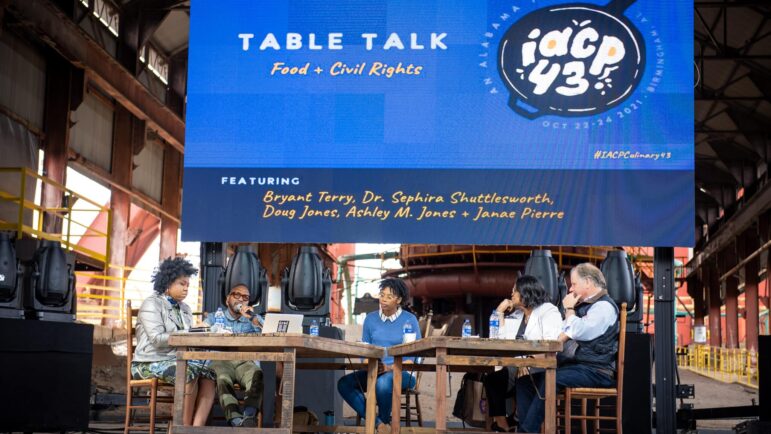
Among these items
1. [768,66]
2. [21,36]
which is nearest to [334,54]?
[21,36]

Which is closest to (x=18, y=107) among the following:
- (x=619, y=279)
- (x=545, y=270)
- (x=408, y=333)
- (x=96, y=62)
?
(x=96, y=62)

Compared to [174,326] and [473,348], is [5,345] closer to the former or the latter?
[174,326]

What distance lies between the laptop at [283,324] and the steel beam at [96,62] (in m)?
10.2

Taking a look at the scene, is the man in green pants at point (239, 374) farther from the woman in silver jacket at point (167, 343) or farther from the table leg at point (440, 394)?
the table leg at point (440, 394)

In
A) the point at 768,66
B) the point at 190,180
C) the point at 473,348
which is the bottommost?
the point at 473,348

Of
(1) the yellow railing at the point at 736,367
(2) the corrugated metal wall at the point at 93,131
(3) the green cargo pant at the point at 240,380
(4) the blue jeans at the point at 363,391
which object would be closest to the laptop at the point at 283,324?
(3) the green cargo pant at the point at 240,380

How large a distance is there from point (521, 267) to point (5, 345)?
13931 millimetres

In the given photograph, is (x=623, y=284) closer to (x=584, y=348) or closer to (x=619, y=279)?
(x=619, y=279)

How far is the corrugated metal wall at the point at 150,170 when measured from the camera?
21250 millimetres

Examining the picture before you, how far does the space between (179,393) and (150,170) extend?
17.6 meters

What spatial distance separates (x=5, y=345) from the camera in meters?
7.00

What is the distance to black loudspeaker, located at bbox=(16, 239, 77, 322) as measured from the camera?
292 inches

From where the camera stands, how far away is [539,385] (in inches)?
234

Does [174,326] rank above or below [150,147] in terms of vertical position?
below
